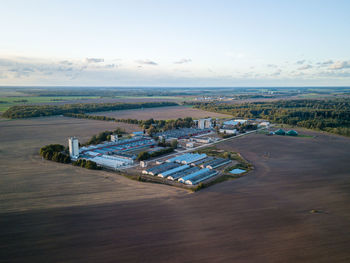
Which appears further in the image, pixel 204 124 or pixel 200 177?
pixel 204 124

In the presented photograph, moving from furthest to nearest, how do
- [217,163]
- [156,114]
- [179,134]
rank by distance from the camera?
[156,114] < [179,134] < [217,163]

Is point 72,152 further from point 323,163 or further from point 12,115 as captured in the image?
point 12,115

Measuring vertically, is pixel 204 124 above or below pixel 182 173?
above

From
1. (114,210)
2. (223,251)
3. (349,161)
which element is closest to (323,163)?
(349,161)

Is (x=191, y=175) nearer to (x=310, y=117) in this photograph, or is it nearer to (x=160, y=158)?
(x=160, y=158)

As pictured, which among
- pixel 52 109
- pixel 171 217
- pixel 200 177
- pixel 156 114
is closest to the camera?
pixel 171 217

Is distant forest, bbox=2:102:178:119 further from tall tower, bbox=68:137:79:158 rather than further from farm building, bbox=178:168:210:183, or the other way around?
farm building, bbox=178:168:210:183

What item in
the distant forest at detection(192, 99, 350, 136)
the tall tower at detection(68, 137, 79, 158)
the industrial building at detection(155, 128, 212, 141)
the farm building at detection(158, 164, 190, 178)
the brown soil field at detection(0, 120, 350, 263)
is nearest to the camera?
the brown soil field at detection(0, 120, 350, 263)

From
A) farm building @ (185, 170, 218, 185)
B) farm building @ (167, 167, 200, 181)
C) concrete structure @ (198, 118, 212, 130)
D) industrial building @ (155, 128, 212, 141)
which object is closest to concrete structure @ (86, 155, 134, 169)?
farm building @ (167, 167, 200, 181)

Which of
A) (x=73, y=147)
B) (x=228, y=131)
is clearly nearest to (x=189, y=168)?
(x=73, y=147)
